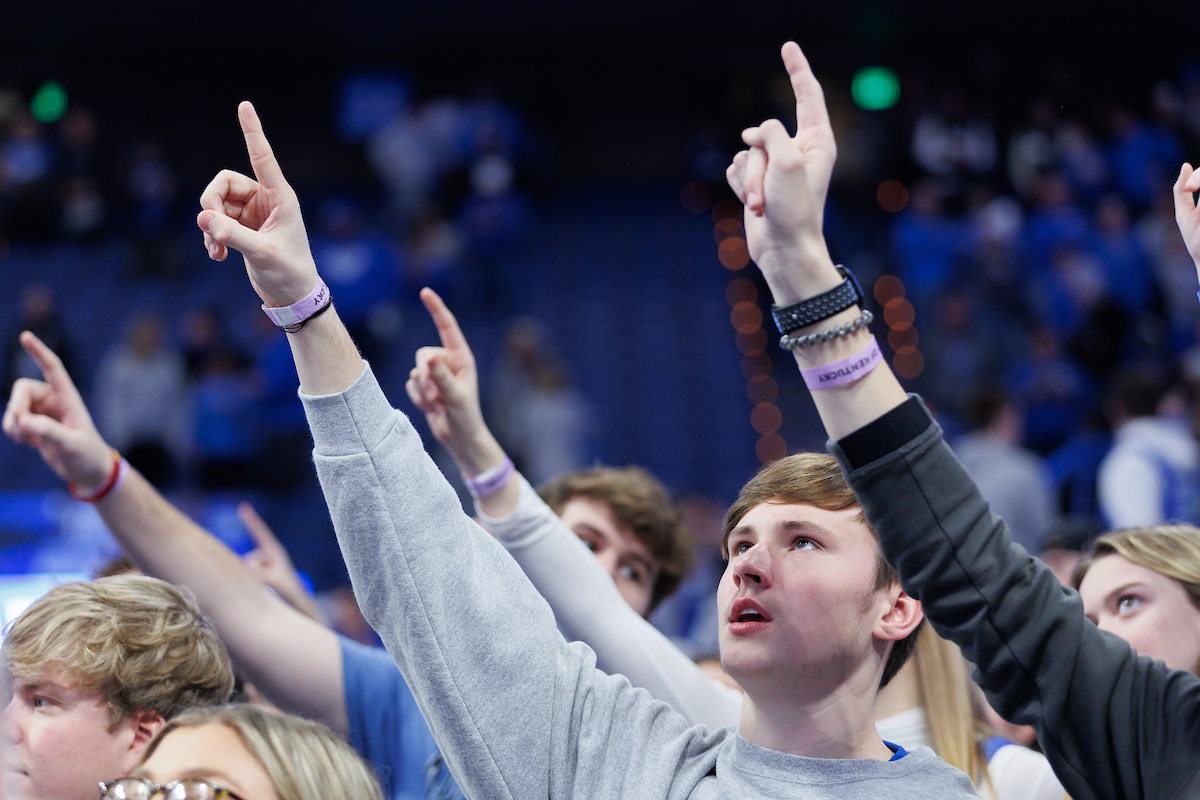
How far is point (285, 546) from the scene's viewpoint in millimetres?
7121

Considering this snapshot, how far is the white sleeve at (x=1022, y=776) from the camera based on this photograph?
1.77 meters

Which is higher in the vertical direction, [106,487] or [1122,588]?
[106,487]

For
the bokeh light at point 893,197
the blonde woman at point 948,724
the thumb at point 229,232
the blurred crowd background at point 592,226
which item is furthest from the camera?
the bokeh light at point 893,197

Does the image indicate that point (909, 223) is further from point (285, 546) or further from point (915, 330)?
point (285, 546)

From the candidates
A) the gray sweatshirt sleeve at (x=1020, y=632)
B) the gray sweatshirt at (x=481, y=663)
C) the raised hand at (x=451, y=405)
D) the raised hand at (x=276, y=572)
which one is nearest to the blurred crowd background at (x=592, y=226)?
the raised hand at (x=276, y=572)

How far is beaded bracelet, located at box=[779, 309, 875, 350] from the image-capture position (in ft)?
4.16

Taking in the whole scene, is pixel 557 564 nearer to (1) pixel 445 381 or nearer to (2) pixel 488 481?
(2) pixel 488 481

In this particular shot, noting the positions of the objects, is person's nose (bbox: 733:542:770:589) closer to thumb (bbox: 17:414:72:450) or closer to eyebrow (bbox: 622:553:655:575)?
eyebrow (bbox: 622:553:655:575)

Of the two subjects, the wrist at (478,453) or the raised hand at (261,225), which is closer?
the raised hand at (261,225)

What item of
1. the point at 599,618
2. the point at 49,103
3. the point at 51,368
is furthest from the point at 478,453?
the point at 49,103

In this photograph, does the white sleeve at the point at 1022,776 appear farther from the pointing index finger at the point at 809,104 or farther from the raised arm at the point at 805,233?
the pointing index finger at the point at 809,104

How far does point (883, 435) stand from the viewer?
4.18ft

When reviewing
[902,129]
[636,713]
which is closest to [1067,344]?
[902,129]

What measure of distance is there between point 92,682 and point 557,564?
0.75m
